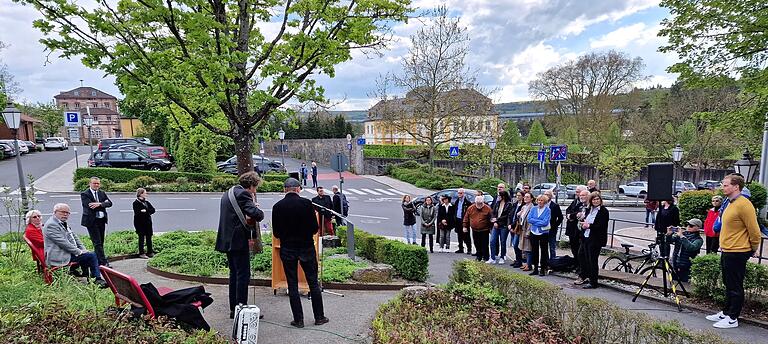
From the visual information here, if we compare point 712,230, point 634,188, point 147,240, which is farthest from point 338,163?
point 634,188

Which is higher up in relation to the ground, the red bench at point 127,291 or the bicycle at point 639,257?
the red bench at point 127,291

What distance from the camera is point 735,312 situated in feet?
17.1

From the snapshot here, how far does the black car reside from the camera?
27062mm

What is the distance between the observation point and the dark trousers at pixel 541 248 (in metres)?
8.28

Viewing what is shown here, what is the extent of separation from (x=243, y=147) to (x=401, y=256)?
3539 millimetres

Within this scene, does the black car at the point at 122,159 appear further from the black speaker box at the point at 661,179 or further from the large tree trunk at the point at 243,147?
the black speaker box at the point at 661,179

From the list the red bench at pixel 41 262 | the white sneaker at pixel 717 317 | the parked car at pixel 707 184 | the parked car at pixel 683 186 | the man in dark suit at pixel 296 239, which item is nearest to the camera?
the man in dark suit at pixel 296 239

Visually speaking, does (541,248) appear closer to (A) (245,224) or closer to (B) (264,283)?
(B) (264,283)

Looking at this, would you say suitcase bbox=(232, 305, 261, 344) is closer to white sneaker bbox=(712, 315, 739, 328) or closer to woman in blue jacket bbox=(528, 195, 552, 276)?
white sneaker bbox=(712, 315, 739, 328)

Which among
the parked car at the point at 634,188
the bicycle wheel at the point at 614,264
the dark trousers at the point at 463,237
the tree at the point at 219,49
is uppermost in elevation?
the tree at the point at 219,49

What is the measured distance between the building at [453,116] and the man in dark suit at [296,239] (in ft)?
89.3

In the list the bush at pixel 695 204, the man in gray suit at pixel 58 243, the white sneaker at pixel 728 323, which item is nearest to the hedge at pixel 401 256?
the white sneaker at pixel 728 323

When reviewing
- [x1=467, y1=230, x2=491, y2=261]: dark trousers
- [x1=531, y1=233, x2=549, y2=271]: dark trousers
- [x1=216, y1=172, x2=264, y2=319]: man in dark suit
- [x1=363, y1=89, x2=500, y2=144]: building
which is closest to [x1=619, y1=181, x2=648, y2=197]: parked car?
[x1=363, y1=89, x2=500, y2=144]: building

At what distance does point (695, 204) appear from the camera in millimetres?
14734
